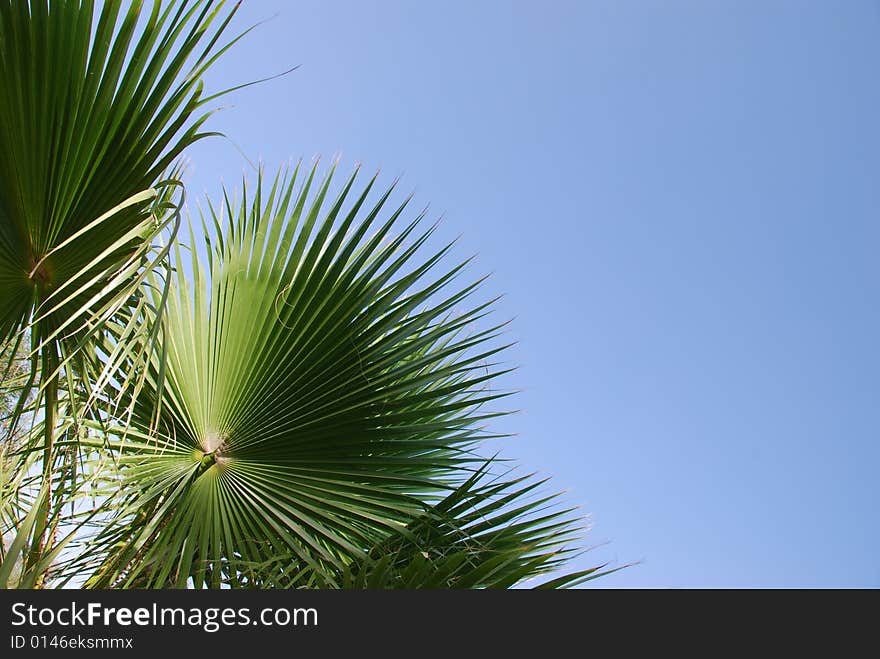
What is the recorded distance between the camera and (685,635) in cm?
88

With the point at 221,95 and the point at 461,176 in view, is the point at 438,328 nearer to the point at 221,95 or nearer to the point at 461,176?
the point at 221,95

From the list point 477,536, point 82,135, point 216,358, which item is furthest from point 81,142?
point 477,536

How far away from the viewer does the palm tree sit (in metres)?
1.51

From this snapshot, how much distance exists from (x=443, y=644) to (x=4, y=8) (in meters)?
1.55

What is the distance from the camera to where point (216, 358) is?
2.17 m

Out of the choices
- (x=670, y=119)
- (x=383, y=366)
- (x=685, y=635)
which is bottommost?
(x=685, y=635)

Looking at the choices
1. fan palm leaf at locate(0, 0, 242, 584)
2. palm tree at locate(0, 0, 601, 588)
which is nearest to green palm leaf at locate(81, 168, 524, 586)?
palm tree at locate(0, 0, 601, 588)

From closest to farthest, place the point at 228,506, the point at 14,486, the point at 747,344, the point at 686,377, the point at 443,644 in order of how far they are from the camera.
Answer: the point at 443,644, the point at 14,486, the point at 228,506, the point at 686,377, the point at 747,344

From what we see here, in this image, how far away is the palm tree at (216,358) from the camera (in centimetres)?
151

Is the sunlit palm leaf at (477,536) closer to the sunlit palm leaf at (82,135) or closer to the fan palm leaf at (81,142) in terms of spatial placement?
the fan palm leaf at (81,142)

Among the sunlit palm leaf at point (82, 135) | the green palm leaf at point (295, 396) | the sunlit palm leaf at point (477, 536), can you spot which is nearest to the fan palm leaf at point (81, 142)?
the sunlit palm leaf at point (82, 135)

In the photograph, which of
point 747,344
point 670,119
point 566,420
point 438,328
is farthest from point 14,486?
point 747,344

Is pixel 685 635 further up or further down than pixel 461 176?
further down

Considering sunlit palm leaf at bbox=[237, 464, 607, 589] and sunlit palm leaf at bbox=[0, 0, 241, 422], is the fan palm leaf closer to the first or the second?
sunlit palm leaf at bbox=[0, 0, 241, 422]
